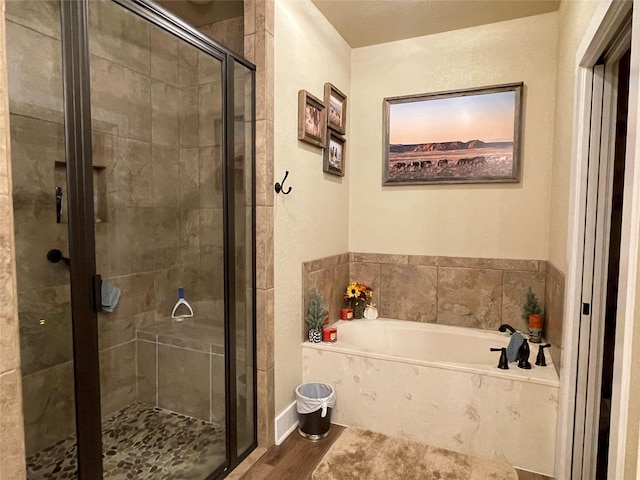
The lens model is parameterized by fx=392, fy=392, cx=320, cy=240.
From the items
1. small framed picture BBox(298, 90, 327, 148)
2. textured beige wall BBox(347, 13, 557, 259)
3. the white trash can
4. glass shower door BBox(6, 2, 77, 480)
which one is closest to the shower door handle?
glass shower door BBox(6, 2, 77, 480)

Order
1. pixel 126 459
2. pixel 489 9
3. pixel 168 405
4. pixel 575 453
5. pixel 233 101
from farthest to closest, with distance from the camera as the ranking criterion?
pixel 489 9, pixel 168 405, pixel 233 101, pixel 575 453, pixel 126 459

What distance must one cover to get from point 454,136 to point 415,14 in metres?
0.88

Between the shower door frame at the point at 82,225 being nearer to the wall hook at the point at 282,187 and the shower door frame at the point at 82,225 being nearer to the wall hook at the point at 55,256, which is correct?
the wall hook at the point at 55,256

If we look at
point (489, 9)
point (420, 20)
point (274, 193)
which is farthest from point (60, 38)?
point (489, 9)

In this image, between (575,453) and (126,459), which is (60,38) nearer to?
(126,459)

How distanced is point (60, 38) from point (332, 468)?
209 centimetres

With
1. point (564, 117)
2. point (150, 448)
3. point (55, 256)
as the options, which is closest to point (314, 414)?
point (150, 448)

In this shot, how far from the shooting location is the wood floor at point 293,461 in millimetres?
2021

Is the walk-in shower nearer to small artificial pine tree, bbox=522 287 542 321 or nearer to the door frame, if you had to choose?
the door frame

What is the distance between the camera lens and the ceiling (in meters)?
2.53

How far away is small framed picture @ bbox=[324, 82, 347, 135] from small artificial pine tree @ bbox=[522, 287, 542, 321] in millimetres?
1814

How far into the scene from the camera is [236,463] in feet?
6.82

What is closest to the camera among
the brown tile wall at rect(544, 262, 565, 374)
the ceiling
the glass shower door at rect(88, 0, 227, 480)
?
the glass shower door at rect(88, 0, 227, 480)

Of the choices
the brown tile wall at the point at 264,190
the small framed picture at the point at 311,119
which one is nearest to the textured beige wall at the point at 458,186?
the small framed picture at the point at 311,119
